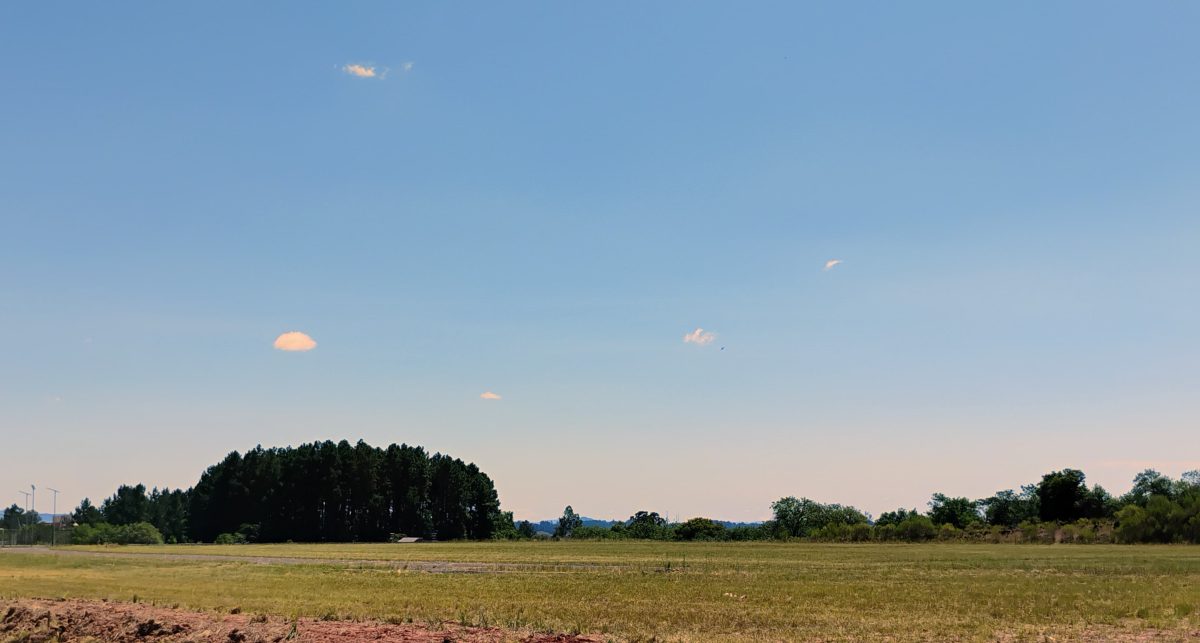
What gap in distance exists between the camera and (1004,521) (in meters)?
150

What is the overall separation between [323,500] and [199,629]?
449 feet

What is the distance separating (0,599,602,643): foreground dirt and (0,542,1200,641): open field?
6.67ft

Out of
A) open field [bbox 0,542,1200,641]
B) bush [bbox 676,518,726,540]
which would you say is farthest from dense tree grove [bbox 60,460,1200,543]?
open field [bbox 0,542,1200,641]

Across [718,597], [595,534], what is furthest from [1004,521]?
[718,597]

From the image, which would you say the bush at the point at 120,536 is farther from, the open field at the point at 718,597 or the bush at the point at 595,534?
the open field at the point at 718,597

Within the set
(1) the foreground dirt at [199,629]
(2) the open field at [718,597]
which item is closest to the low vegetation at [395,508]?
(2) the open field at [718,597]

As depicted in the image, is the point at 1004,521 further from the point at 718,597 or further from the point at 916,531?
the point at 718,597

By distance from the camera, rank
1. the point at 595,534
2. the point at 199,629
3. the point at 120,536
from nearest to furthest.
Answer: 1. the point at 199,629
2. the point at 120,536
3. the point at 595,534

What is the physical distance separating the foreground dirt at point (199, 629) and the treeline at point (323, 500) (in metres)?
127

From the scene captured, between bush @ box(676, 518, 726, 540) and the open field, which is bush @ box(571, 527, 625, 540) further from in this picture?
the open field

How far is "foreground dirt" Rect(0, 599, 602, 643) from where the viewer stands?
1867cm

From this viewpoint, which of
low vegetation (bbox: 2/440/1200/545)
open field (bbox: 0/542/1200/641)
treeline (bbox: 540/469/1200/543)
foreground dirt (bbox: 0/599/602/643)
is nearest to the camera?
foreground dirt (bbox: 0/599/602/643)

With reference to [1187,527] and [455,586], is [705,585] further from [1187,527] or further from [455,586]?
[1187,527]

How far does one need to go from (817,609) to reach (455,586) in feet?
50.6
